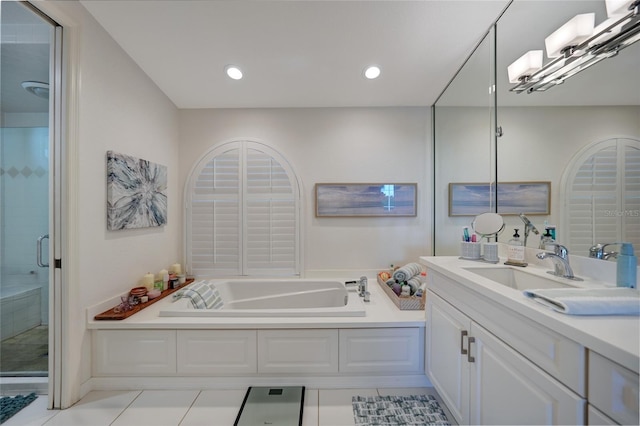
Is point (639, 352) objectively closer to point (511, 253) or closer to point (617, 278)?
point (617, 278)

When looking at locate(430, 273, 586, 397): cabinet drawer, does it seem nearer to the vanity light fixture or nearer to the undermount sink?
the undermount sink

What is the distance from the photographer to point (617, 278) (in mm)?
1029

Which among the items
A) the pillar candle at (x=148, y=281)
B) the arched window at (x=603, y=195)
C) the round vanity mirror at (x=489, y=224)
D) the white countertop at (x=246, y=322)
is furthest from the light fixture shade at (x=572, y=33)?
the pillar candle at (x=148, y=281)

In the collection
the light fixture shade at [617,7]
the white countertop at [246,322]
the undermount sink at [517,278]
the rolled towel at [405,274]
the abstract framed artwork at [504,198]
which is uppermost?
the light fixture shade at [617,7]

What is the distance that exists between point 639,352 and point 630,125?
3.19ft

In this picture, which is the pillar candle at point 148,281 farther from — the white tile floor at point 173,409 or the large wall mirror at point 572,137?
the large wall mirror at point 572,137

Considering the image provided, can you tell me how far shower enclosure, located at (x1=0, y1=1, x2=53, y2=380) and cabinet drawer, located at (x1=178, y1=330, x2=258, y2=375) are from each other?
0.91m

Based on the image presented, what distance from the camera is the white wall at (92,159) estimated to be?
1569mm

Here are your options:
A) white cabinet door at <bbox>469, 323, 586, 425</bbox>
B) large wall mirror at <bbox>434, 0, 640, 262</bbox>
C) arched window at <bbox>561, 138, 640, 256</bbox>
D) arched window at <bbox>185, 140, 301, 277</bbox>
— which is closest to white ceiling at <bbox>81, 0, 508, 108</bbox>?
large wall mirror at <bbox>434, 0, 640, 262</bbox>

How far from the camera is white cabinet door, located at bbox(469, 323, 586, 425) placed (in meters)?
0.77

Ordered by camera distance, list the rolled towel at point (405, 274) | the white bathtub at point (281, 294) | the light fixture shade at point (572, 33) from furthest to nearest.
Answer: the white bathtub at point (281, 294) < the rolled towel at point (405, 274) < the light fixture shade at point (572, 33)

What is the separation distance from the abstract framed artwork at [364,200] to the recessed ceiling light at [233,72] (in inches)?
49.9

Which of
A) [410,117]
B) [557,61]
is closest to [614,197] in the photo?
[557,61]

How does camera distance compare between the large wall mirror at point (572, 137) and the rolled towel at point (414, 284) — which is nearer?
the large wall mirror at point (572, 137)
